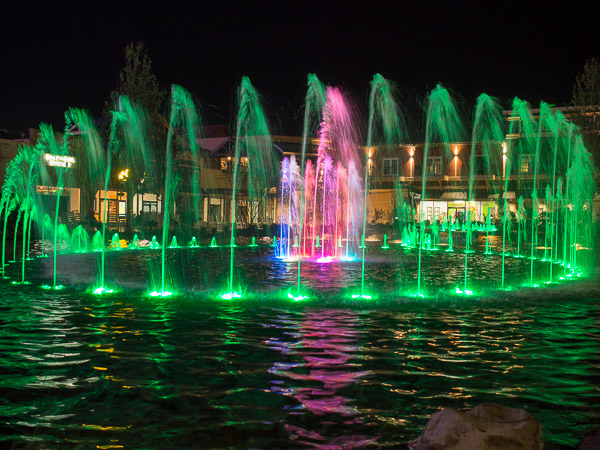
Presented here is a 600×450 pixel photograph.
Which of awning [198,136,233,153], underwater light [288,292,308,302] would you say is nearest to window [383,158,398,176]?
awning [198,136,233,153]

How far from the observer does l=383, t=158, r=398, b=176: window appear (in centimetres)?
5634

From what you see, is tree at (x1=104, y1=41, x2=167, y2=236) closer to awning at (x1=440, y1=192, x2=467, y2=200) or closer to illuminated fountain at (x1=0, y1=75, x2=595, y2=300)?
illuminated fountain at (x1=0, y1=75, x2=595, y2=300)

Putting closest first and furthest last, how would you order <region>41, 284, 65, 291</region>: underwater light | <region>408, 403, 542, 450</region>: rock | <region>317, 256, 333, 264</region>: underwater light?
<region>408, 403, 542, 450</region>: rock < <region>41, 284, 65, 291</region>: underwater light < <region>317, 256, 333, 264</region>: underwater light

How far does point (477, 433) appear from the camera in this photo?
12.4ft

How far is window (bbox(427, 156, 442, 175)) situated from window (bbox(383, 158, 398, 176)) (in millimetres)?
3211

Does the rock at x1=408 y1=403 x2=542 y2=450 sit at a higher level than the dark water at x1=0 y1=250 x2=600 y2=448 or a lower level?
higher

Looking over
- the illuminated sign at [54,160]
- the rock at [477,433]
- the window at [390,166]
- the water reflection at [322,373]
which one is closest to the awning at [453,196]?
the window at [390,166]

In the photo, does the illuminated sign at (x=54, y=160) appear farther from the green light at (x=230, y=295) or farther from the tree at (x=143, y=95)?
the green light at (x=230, y=295)

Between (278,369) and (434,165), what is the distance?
169 feet

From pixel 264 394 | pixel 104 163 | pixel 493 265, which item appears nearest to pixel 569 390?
pixel 264 394

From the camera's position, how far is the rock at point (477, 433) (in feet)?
12.3

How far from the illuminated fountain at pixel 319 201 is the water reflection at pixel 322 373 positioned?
3463 millimetres

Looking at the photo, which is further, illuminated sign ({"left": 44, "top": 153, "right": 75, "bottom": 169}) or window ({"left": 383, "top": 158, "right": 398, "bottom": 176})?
window ({"left": 383, "top": 158, "right": 398, "bottom": 176})

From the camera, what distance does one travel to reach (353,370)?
6.53m
